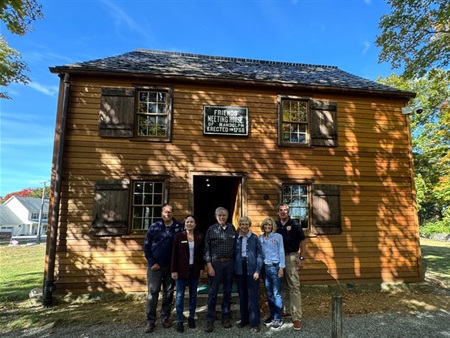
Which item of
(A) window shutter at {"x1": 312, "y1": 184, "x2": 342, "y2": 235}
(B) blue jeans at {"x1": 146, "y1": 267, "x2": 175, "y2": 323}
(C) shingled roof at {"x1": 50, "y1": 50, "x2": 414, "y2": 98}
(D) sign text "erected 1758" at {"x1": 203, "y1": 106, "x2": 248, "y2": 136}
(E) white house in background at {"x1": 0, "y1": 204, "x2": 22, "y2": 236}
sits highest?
(C) shingled roof at {"x1": 50, "y1": 50, "x2": 414, "y2": 98}

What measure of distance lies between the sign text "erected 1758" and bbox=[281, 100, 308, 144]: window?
3.95ft

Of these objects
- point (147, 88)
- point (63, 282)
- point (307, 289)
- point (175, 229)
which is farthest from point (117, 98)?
point (307, 289)

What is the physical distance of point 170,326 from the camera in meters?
4.89

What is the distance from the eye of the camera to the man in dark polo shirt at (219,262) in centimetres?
475

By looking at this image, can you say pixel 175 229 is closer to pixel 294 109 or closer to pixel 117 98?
pixel 117 98

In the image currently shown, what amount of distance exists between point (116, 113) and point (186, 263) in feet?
14.6

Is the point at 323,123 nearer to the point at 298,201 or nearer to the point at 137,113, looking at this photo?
the point at 298,201

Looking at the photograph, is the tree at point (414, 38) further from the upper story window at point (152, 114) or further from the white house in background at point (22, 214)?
the white house in background at point (22, 214)

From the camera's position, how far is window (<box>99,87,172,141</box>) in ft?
23.3

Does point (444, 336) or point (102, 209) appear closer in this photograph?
point (444, 336)

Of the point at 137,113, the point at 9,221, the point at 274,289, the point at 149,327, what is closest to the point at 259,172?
the point at 274,289

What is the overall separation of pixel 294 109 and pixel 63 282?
7.45 meters

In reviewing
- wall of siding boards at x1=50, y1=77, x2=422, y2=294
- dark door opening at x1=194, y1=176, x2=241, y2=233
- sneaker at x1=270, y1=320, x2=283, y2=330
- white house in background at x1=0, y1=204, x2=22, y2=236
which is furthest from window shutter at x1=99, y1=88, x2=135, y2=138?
white house in background at x1=0, y1=204, x2=22, y2=236

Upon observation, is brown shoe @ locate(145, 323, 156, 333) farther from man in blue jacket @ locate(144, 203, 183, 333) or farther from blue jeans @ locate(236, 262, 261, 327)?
blue jeans @ locate(236, 262, 261, 327)
